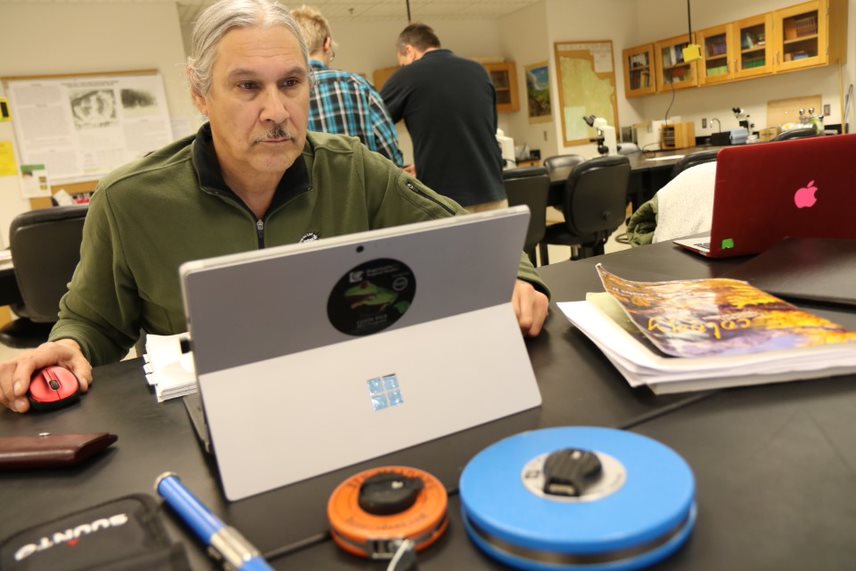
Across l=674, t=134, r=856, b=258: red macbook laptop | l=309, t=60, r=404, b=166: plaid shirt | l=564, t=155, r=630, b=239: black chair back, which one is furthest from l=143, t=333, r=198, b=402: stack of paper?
A: l=564, t=155, r=630, b=239: black chair back

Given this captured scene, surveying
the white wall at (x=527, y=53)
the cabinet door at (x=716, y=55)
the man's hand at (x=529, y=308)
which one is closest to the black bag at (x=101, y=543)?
the man's hand at (x=529, y=308)

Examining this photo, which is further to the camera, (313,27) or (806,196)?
(313,27)

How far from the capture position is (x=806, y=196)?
1125 millimetres

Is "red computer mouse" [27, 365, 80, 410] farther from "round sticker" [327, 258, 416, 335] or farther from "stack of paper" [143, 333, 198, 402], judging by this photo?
"round sticker" [327, 258, 416, 335]

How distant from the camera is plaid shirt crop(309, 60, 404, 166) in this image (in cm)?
256

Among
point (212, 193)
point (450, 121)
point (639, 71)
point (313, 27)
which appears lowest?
point (212, 193)

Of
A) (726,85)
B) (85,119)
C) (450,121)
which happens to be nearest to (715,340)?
(450,121)

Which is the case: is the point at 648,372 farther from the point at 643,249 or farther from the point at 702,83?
the point at 702,83

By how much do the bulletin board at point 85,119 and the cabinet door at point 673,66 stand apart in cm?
523

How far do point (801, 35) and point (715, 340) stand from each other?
6420 mm

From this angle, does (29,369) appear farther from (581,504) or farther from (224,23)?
(581,504)

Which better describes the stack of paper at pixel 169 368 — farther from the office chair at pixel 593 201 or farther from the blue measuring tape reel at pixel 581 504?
the office chair at pixel 593 201

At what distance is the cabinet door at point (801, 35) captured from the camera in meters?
5.60

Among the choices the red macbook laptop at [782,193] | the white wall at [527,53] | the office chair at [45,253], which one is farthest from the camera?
the white wall at [527,53]
